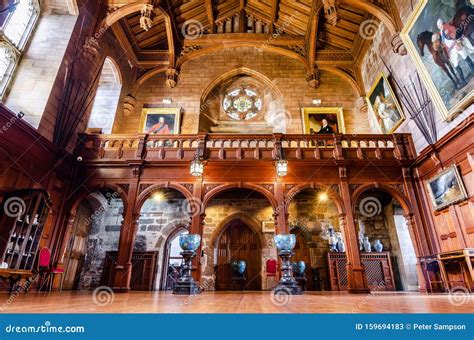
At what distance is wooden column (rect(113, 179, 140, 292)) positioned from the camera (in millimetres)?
5680

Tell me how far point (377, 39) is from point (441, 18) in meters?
3.40

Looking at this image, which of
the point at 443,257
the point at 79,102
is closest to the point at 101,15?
the point at 79,102

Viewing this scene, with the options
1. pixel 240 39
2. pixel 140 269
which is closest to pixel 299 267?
pixel 140 269

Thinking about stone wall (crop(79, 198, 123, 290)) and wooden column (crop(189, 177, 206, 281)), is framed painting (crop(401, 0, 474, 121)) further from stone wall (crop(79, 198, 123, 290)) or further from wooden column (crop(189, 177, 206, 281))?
stone wall (crop(79, 198, 123, 290))

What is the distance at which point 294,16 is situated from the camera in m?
9.77

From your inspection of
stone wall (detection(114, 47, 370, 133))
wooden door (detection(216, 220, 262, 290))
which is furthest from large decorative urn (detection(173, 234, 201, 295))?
stone wall (detection(114, 47, 370, 133))

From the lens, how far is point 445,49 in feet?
16.9

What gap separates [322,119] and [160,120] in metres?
5.75

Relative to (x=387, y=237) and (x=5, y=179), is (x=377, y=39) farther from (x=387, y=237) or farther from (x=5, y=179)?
(x=5, y=179)

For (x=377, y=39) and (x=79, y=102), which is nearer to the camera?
(x=79, y=102)

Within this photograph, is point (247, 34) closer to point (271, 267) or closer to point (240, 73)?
point (240, 73)

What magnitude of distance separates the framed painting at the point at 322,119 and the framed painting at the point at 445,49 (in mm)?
3330

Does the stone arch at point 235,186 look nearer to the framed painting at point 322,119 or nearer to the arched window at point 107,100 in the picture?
the framed painting at point 322,119

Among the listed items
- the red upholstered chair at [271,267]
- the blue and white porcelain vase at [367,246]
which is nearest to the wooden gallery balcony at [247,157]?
the blue and white porcelain vase at [367,246]
